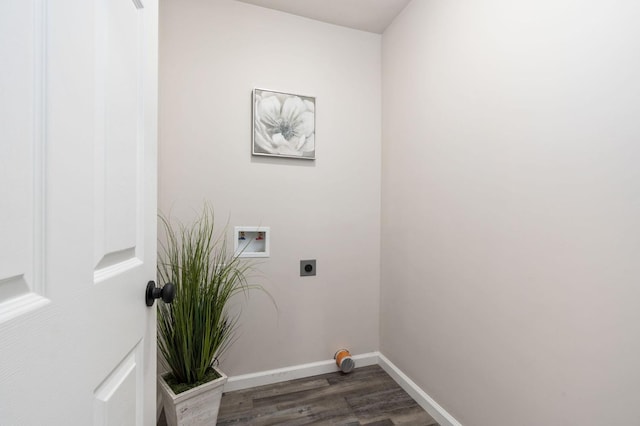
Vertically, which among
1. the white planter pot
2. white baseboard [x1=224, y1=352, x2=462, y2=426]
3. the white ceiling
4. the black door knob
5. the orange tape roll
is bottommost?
white baseboard [x1=224, y1=352, x2=462, y2=426]

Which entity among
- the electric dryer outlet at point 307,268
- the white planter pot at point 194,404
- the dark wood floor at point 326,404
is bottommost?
the dark wood floor at point 326,404

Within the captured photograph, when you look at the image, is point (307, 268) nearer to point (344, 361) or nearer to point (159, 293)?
point (344, 361)

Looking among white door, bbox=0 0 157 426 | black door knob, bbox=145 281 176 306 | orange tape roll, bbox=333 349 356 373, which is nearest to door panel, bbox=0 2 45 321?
white door, bbox=0 0 157 426

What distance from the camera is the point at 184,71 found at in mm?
1645

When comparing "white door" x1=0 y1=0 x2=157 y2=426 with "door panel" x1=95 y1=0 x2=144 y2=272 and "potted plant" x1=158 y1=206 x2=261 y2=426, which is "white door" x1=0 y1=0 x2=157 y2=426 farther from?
"potted plant" x1=158 y1=206 x2=261 y2=426

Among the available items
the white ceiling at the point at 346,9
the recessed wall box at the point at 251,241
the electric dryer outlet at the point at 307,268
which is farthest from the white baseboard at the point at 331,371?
the white ceiling at the point at 346,9

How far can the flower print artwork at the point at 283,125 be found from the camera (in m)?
1.77

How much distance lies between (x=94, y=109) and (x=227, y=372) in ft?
5.65

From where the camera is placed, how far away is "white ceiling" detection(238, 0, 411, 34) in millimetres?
1745

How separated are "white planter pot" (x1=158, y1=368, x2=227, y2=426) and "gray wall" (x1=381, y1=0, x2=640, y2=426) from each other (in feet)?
3.79

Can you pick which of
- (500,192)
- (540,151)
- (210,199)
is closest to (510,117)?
(540,151)

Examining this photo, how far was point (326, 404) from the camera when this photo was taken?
5.26ft

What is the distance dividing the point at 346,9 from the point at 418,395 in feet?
8.04

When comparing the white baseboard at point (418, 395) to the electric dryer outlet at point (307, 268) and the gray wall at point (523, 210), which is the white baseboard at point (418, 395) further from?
the electric dryer outlet at point (307, 268)
